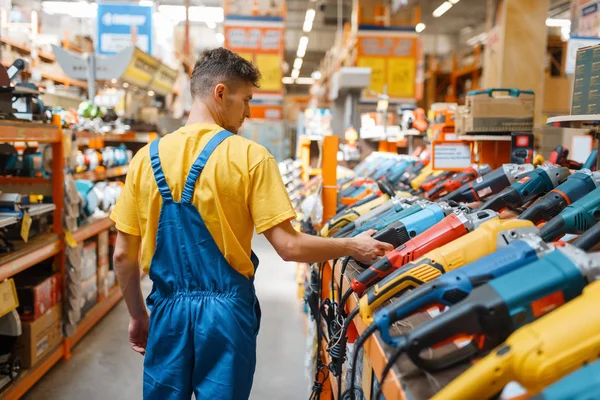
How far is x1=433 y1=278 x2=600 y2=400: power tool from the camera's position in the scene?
2.49 feet

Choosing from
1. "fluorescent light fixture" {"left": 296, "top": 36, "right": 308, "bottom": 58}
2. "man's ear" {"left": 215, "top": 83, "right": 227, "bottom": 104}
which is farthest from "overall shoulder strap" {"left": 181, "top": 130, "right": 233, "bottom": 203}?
"fluorescent light fixture" {"left": 296, "top": 36, "right": 308, "bottom": 58}

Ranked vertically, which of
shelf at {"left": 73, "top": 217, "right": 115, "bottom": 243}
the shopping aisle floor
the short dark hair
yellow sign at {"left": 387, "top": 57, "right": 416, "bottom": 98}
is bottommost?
Result: the shopping aisle floor

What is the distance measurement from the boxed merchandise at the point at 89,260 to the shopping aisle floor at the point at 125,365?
451 millimetres

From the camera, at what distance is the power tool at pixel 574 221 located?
1.31 m

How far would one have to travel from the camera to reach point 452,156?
2.62 m

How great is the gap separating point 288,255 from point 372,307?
0.33 metres

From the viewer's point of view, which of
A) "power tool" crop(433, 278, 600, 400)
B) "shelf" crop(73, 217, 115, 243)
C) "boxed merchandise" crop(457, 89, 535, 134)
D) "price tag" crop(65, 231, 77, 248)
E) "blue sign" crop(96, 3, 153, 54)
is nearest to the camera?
"power tool" crop(433, 278, 600, 400)

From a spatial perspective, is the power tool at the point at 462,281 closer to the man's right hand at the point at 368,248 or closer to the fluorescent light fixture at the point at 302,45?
the man's right hand at the point at 368,248

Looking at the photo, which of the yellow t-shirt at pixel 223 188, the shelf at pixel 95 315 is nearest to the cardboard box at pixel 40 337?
the shelf at pixel 95 315

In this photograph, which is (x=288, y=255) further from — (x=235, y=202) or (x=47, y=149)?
(x=47, y=149)

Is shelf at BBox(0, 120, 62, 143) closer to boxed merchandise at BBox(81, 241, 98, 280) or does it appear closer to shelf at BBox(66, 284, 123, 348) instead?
boxed merchandise at BBox(81, 241, 98, 280)

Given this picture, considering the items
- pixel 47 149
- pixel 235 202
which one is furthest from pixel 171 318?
pixel 47 149

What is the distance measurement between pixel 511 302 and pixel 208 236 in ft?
3.04

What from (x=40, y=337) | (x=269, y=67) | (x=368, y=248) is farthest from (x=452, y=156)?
(x=269, y=67)
